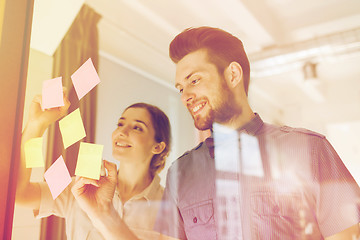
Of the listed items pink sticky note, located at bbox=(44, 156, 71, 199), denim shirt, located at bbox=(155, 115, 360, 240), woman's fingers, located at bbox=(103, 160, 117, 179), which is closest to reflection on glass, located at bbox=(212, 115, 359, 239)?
denim shirt, located at bbox=(155, 115, 360, 240)

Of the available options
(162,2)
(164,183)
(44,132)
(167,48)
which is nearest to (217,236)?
(164,183)

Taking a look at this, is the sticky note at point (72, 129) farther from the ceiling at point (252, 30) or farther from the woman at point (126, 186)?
the ceiling at point (252, 30)

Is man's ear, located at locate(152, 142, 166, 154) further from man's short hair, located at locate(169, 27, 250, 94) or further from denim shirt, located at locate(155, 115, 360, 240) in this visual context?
man's short hair, located at locate(169, 27, 250, 94)

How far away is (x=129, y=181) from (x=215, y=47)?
340 mm

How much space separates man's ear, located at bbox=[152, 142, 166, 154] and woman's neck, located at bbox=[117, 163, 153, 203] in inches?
2.0

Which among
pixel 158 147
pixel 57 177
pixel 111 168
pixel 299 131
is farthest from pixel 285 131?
pixel 57 177

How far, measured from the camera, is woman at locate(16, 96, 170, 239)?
59 centimetres

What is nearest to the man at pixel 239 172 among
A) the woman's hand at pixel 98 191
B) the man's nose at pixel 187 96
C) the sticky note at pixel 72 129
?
the man's nose at pixel 187 96

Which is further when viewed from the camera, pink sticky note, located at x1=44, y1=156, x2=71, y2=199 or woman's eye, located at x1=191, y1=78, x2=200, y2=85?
pink sticky note, located at x1=44, y1=156, x2=71, y2=199

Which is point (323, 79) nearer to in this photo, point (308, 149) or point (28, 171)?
point (308, 149)

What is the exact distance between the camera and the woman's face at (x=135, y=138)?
607 millimetres

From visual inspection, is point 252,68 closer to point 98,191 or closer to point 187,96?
point 187,96

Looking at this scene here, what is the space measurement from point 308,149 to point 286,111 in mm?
81

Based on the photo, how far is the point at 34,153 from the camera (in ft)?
2.13
